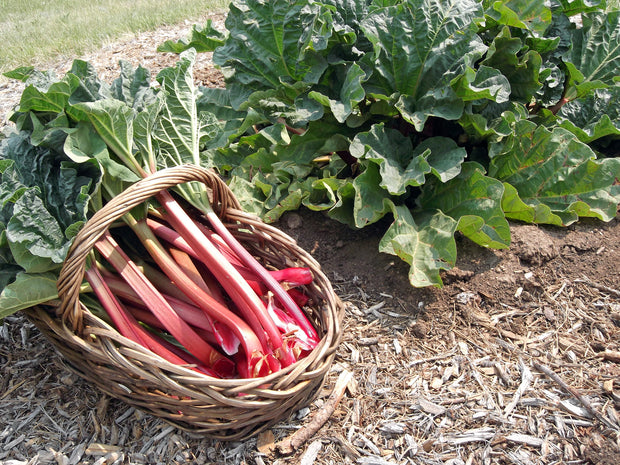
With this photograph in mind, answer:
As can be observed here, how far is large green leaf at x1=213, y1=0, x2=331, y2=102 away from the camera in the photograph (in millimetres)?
3008

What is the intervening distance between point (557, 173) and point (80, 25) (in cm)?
580

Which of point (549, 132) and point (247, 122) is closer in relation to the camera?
point (549, 132)

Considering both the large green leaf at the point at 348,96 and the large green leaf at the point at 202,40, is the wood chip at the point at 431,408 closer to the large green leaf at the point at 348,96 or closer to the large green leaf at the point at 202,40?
the large green leaf at the point at 348,96

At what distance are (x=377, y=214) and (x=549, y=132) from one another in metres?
1.06

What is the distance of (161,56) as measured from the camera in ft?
16.6

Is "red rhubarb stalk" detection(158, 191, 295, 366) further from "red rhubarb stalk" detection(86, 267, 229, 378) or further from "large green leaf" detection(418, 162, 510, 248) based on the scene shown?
"large green leaf" detection(418, 162, 510, 248)

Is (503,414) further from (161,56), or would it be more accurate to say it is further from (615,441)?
(161,56)

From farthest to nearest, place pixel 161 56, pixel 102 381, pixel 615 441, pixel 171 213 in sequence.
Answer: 1. pixel 161 56
2. pixel 171 213
3. pixel 102 381
4. pixel 615 441

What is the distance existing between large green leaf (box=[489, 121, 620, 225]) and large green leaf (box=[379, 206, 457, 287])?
464 millimetres

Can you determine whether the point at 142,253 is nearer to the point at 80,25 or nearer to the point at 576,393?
the point at 576,393

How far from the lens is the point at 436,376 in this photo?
7.85 feet

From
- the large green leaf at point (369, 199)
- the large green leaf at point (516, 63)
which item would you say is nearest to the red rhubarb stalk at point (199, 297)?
the large green leaf at point (369, 199)

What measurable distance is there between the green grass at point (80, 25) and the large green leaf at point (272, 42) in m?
3.09

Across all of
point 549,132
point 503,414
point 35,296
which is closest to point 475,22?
point 549,132
